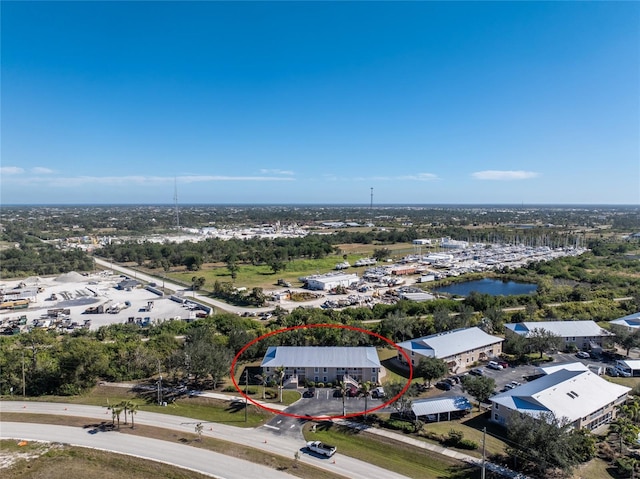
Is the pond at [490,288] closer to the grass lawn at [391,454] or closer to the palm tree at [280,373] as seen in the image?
the palm tree at [280,373]

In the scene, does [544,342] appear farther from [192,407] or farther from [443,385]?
[192,407]

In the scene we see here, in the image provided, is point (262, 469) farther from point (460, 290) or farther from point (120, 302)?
point (460, 290)

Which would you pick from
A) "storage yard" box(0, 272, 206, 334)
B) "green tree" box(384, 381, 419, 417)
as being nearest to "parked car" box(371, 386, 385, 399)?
"green tree" box(384, 381, 419, 417)

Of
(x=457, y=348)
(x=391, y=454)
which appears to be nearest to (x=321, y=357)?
(x=391, y=454)

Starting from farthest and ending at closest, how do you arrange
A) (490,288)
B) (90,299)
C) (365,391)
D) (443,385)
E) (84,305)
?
(490,288) < (90,299) < (84,305) < (443,385) < (365,391)

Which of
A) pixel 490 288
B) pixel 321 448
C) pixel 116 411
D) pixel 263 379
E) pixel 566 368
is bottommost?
pixel 490 288

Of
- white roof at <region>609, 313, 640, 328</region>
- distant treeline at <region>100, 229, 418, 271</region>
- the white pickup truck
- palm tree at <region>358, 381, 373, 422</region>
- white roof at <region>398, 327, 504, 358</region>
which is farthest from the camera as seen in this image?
distant treeline at <region>100, 229, 418, 271</region>

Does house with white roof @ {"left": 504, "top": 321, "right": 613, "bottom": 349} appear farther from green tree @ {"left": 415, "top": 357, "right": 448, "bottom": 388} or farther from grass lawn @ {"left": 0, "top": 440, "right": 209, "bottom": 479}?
grass lawn @ {"left": 0, "top": 440, "right": 209, "bottom": 479}
